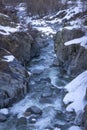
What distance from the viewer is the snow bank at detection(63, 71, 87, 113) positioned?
17.9 m

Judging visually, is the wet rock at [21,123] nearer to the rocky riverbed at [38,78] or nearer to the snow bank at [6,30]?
the rocky riverbed at [38,78]

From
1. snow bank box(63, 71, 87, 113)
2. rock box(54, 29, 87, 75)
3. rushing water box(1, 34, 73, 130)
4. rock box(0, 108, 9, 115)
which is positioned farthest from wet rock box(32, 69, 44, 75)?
rock box(0, 108, 9, 115)

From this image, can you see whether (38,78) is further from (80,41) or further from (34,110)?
(34,110)

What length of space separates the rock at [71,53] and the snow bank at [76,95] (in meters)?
2.78

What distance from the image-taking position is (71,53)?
998 inches

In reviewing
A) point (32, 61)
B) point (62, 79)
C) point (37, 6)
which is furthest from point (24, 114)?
point (37, 6)

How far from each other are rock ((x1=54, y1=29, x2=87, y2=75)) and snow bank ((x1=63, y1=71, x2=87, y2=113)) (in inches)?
109

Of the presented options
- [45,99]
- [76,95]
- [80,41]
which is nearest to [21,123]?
[45,99]

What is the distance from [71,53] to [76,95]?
6869 millimetres

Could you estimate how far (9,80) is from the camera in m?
20.3

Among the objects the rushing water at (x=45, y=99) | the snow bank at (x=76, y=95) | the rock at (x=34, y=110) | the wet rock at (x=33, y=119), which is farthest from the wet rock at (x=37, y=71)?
the wet rock at (x=33, y=119)

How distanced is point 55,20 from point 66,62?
2878 cm

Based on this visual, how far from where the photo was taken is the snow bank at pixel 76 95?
1792 centimetres

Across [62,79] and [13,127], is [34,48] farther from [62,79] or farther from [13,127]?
[13,127]
